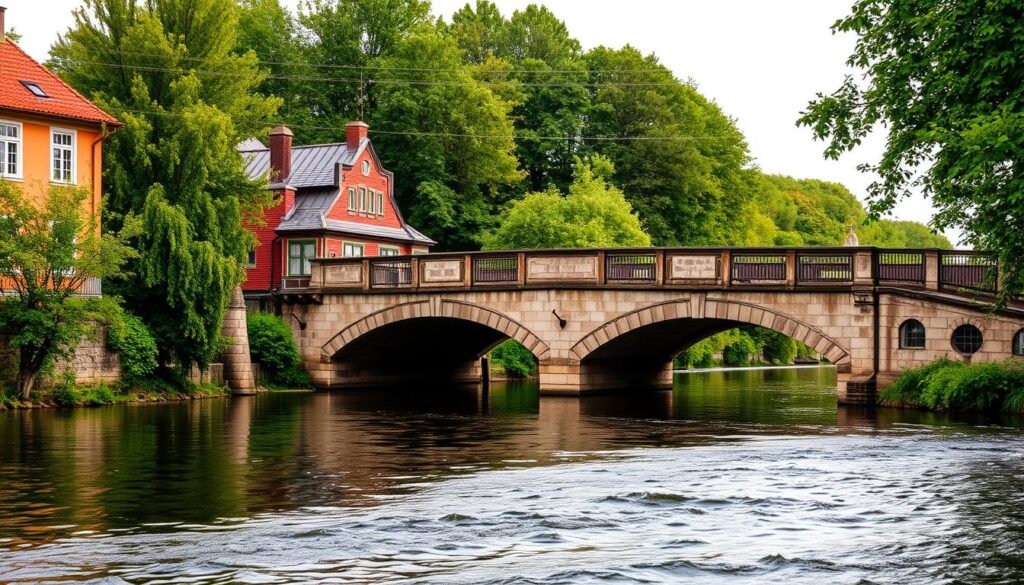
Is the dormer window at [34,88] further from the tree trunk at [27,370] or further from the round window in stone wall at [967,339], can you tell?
the round window in stone wall at [967,339]

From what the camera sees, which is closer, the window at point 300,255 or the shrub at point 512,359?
the shrub at point 512,359

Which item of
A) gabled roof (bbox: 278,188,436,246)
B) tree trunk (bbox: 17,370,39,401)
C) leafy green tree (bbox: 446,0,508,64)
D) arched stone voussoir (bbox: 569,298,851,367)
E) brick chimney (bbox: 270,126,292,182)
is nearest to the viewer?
tree trunk (bbox: 17,370,39,401)

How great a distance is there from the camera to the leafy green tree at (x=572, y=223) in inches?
2095

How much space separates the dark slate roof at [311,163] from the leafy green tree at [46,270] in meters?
20.8

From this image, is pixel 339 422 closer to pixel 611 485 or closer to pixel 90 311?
pixel 90 311

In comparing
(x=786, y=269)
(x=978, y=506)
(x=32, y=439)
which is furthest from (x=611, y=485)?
(x=786, y=269)

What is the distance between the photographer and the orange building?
35250 mm

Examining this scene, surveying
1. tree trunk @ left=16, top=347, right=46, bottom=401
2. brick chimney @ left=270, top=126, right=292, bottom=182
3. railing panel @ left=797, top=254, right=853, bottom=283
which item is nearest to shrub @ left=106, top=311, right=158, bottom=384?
tree trunk @ left=16, top=347, right=46, bottom=401

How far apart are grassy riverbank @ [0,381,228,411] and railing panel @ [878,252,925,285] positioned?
19.1 meters

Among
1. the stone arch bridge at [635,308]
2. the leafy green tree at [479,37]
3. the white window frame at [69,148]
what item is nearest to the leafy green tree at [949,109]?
the stone arch bridge at [635,308]

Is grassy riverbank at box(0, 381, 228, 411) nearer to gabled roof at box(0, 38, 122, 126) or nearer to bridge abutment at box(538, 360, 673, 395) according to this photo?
gabled roof at box(0, 38, 122, 126)

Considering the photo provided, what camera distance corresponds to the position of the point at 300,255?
5203 cm

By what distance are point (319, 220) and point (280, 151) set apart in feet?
14.4

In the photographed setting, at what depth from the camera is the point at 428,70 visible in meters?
63.6
